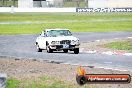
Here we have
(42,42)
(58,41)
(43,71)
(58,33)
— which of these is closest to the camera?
(43,71)

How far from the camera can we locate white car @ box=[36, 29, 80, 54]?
25.6 m

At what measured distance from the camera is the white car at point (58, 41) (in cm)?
2558

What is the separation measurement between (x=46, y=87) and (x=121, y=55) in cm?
1227

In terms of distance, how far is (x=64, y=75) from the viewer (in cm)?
1494

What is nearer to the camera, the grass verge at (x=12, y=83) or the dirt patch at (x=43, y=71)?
the grass verge at (x=12, y=83)

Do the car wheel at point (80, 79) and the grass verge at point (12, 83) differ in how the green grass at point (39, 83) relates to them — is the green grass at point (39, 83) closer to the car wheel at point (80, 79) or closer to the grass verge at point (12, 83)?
the grass verge at point (12, 83)

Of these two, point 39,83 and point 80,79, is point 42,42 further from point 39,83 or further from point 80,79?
point 80,79

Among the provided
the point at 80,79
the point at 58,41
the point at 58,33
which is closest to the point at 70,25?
the point at 58,33

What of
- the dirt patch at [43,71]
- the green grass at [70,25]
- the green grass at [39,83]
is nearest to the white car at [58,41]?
the dirt patch at [43,71]

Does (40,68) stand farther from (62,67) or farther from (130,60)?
(130,60)

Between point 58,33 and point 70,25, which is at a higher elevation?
point 58,33

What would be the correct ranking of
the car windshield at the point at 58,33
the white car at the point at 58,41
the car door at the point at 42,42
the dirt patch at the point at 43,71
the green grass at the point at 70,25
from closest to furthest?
the dirt patch at the point at 43,71 < the white car at the point at 58,41 < the car windshield at the point at 58,33 < the car door at the point at 42,42 < the green grass at the point at 70,25

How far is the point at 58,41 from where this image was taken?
25.8 meters

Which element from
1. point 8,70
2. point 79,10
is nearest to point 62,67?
point 8,70
